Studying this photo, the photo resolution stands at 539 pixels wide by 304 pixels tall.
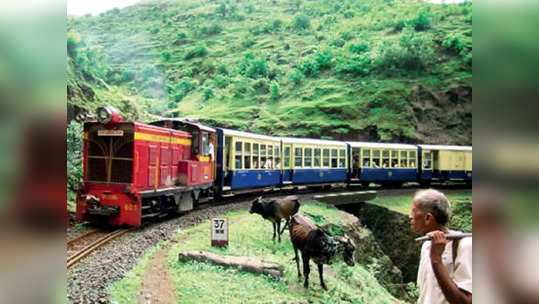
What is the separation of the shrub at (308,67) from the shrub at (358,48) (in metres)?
A: 0.57

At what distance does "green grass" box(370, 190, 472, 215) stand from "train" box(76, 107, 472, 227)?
0.41 metres

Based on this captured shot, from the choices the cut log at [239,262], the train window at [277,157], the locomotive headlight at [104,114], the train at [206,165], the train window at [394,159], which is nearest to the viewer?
the cut log at [239,262]

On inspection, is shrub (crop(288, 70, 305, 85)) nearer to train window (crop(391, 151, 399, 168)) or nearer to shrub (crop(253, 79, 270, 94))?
shrub (crop(253, 79, 270, 94))

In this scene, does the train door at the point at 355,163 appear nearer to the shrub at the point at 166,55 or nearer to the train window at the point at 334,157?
the train window at the point at 334,157

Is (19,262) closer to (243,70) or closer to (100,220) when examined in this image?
(100,220)

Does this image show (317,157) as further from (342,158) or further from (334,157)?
(342,158)

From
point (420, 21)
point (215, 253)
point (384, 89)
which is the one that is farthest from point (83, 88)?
point (420, 21)

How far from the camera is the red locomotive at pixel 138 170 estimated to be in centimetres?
496

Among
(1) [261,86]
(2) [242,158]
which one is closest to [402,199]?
(2) [242,158]

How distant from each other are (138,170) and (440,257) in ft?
14.5

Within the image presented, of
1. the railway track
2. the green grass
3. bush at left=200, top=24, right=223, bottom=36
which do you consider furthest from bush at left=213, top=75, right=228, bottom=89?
the green grass

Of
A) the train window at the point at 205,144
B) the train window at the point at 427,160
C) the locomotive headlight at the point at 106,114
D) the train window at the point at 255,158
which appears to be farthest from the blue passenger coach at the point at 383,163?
the locomotive headlight at the point at 106,114

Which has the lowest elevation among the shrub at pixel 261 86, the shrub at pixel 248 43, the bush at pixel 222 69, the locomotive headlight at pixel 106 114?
the locomotive headlight at pixel 106 114

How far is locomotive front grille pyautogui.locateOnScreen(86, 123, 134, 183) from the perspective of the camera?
17.5ft
